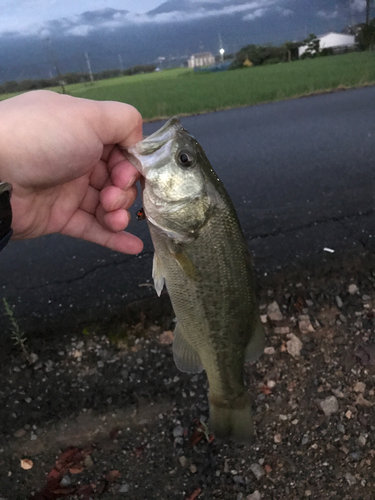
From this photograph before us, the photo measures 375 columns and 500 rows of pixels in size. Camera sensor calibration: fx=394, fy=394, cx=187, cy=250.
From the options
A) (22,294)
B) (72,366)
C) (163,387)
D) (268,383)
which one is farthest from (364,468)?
(22,294)

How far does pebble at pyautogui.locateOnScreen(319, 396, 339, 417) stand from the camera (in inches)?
98.5

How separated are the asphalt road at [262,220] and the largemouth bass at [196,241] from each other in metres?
1.31

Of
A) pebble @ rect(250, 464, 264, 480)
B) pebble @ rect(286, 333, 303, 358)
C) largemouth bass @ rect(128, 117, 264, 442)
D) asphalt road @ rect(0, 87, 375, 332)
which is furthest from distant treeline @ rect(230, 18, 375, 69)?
pebble @ rect(250, 464, 264, 480)

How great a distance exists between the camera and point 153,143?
5.87 ft

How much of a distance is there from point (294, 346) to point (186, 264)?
144 cm

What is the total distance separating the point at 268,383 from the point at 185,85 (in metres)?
6.43

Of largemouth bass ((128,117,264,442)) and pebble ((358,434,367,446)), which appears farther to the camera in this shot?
pebble ((358,434,367,446))

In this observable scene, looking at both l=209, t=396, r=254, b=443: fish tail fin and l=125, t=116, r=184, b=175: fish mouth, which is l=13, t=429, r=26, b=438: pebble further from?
l=125, t=116, r=184, b=175: fish mouth

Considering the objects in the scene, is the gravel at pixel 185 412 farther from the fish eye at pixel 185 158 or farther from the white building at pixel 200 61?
the white building at pixel 200 61

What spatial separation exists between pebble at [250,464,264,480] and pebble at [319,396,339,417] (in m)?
0.55

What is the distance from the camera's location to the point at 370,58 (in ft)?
27.0

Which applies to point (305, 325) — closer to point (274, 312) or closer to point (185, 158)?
point (274, 312)

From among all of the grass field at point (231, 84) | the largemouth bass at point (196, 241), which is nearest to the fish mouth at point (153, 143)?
the largemouth bass at point (196, 241)

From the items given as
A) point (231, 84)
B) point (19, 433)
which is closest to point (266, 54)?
point (231, 84)
